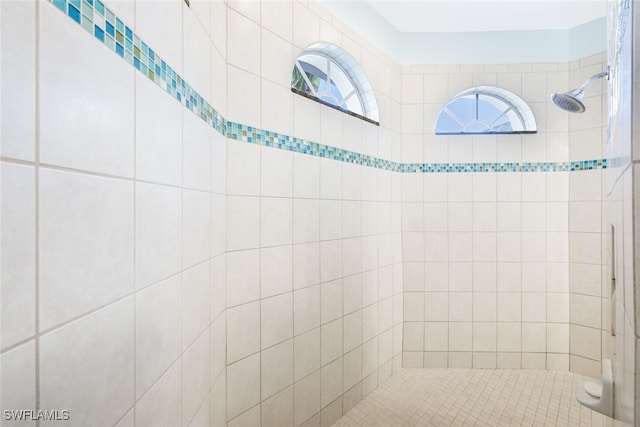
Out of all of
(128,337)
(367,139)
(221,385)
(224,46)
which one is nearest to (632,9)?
(128,337)

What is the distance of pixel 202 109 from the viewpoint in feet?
4.88

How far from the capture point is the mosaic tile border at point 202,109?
0.78 m

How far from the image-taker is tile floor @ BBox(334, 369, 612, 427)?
2422 millimetres

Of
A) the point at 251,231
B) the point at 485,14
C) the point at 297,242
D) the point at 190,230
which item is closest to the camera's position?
the point at 190,230

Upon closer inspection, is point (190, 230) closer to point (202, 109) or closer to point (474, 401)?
point (202, 109)

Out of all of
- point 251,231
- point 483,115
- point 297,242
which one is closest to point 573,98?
point 483,115

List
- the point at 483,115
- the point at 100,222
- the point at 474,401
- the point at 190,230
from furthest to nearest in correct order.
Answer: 1. the point at 483,115
2. the point at 474,401
3. the point at 190,230
4. the point at 100,222

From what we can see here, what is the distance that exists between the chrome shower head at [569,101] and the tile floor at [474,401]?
202 centimetres

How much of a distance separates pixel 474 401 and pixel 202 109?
2.73 metres

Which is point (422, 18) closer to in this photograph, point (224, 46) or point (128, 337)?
point (224, 46)

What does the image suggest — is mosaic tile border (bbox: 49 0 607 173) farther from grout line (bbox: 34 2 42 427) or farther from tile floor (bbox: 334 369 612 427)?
tile floor (bbox: 334 369 612 427)

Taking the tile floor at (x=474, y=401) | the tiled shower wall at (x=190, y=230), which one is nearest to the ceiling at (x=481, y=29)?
the tiled shower wall at (x=190, y=230)

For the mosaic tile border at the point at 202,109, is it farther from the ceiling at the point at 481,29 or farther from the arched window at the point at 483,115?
the ceiling at the point at 481,29

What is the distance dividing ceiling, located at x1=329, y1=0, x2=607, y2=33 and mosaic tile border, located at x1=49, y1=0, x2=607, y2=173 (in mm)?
1195
